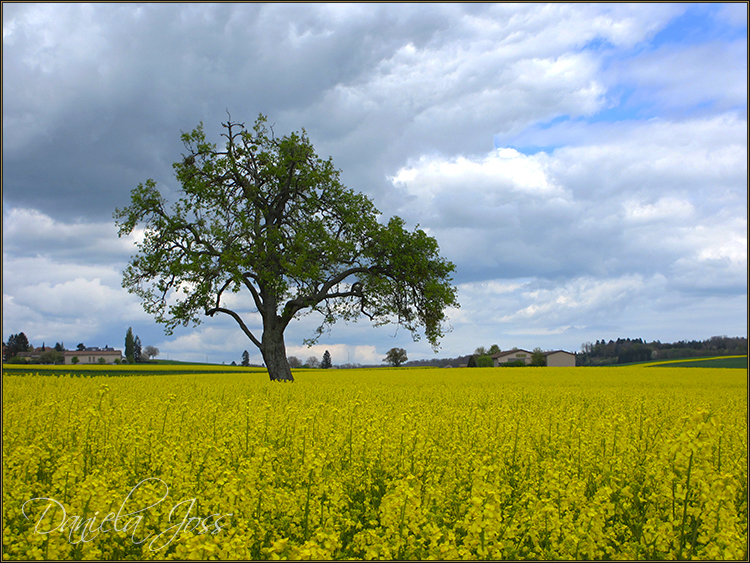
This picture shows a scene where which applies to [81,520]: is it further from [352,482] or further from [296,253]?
[296,253]

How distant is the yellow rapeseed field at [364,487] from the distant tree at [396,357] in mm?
78283

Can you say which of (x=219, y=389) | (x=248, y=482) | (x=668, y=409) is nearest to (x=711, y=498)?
(x=248, y=482)

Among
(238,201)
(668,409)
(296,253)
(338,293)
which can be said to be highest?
(238,201)

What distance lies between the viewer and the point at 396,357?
85.4m

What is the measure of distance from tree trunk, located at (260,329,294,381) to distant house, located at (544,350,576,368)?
215 feet

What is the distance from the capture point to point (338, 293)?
869 inches

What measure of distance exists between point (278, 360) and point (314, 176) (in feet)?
27.8

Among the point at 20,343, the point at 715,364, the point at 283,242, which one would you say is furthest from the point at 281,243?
the point at 20,343

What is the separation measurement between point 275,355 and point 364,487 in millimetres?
16690

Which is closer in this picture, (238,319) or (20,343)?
(238,319)

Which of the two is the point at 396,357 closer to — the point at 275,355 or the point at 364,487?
the point at 275,355

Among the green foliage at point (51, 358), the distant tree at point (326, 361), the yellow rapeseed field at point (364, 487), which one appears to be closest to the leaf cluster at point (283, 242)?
the yellow rapeseed field at point (364, 487)

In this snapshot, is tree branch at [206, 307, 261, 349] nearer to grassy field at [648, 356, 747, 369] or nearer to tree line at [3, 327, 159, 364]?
tree line at [3, 327, 159, 364]

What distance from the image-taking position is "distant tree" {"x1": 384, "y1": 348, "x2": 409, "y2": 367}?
280 feet
